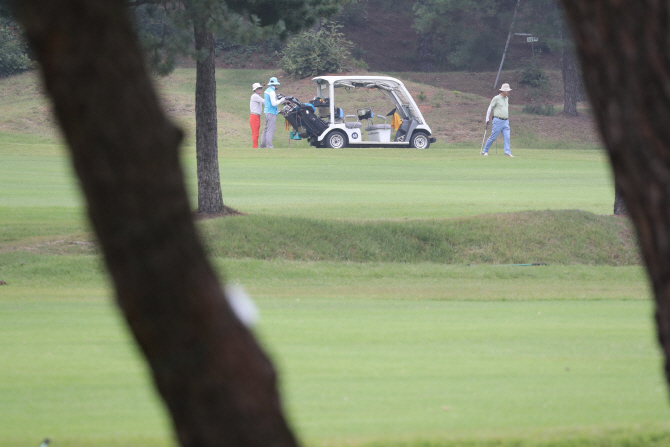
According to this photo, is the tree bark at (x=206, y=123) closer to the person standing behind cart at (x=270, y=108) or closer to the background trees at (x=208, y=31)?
the background trees at (x=208, y=31)

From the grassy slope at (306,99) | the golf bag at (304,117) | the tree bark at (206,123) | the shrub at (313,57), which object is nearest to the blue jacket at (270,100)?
the golf bag at (304,117)

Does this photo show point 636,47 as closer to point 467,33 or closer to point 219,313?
point 219,313

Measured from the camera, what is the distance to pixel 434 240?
14.0m

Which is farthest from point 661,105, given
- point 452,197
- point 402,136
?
point 402,136

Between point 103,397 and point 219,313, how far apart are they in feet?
9.92

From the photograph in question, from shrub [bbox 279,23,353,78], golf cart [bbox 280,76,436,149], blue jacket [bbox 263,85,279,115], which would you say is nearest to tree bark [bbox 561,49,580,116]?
shrub [bbox 279,23,353,78]

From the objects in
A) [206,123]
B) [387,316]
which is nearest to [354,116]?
[206,123]

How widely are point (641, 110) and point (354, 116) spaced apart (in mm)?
26165

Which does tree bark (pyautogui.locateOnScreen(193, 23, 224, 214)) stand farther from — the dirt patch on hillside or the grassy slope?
the dirt patch on hillside

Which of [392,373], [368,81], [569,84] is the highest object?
[392,373]

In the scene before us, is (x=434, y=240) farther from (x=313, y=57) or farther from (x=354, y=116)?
(x=313, y=57)

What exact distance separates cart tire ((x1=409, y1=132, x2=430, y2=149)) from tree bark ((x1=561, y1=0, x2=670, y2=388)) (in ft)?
86.5

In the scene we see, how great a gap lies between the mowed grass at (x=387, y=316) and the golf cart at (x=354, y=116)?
19.2ft

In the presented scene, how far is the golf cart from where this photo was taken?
90.5ft
